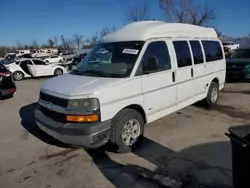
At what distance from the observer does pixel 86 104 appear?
3.97 m

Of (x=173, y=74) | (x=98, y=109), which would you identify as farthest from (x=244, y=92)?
(x=98, y=109)

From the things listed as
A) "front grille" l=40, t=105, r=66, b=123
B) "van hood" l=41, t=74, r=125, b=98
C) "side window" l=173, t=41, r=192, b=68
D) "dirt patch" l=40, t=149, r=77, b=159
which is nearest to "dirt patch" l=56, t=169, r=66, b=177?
"dirt patch" l=40, t=149, r=77, b=159

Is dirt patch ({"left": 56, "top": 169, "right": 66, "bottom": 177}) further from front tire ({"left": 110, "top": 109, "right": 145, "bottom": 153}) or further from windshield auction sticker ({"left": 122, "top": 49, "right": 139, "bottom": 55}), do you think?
windshield auction sticker ({"left": 122, "top": 49, "right": 139, "bottom": 55})

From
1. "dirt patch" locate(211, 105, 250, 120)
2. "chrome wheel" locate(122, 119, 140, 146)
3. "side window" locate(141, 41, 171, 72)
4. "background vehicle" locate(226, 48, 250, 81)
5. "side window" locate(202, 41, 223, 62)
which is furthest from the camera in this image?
"background vehicle" locate(226, 48, 250, 81)

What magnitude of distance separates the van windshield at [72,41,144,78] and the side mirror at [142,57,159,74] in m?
0.21

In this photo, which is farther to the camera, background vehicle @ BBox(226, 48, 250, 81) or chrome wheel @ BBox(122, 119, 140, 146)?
background vehicle @ BBox(226, 48, 250, 81)

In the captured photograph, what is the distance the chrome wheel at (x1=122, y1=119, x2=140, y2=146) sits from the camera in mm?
4469

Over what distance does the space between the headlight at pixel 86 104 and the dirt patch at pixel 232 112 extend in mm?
4049

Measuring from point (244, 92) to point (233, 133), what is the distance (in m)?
7.41

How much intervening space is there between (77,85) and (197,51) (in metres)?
3.34

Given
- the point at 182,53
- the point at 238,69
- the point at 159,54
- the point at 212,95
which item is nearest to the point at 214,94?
the point at 212,95

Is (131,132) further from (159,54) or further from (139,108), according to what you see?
(159,54)

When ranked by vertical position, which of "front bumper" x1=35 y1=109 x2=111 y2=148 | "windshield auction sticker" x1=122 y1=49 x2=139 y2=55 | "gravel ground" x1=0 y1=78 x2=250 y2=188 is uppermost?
"windshield auction sticker" x1=122 y1=49 x2=139 y2=55

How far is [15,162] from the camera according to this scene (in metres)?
4.48
